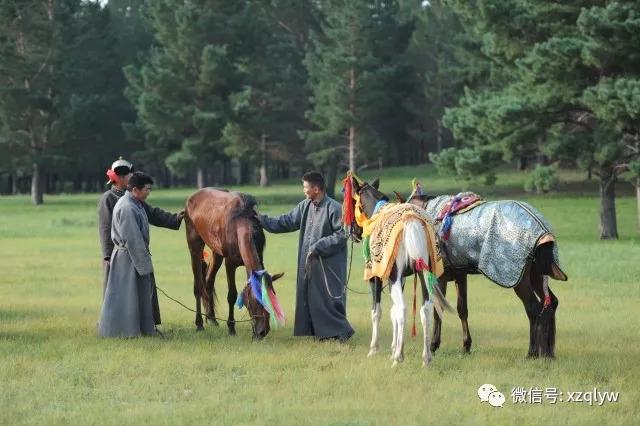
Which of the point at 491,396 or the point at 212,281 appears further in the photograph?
the point at 212,281

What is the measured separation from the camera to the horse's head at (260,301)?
11227mm

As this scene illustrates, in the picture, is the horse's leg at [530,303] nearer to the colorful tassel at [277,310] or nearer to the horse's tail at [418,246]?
the horse's tail at [418,246]

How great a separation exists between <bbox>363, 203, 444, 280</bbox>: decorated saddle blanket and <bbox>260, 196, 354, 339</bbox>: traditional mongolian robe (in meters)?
1.41

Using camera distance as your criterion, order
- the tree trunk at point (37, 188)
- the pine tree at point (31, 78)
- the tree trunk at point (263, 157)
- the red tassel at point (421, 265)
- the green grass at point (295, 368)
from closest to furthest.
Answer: the green grass at point (295, 368) → the red tassel at point (421, 265) → the pine tree at point (31, 78) → the tree trunk at point (37, 188) → the tree trunk at point (263, 157)

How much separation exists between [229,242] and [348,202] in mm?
1769

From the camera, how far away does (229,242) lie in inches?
480

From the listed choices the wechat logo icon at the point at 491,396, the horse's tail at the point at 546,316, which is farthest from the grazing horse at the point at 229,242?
the wechat logo icon at the point at 491,396

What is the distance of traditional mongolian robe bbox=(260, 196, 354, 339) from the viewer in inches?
463

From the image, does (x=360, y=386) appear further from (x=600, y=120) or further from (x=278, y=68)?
(x=278, y=68)

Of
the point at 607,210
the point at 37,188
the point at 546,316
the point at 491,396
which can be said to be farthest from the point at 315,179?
the point at 37,188

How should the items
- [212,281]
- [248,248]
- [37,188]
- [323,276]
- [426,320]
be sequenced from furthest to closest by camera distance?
[37,188] < [212,281] < [323,276] < [248,248] < [426,320]

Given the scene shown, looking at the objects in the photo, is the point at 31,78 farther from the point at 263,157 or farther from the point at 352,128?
the point at 352,128

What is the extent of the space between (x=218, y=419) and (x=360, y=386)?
164 centimetres

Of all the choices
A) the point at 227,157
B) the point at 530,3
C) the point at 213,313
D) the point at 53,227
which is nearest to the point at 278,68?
the point at 227,157
